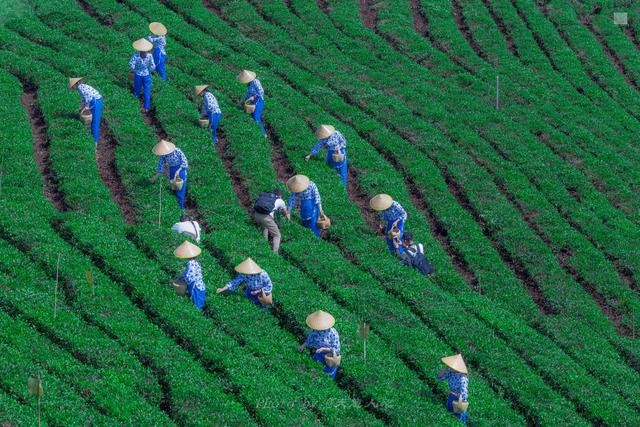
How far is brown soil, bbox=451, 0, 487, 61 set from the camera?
159 feet

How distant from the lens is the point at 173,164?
1324 inches

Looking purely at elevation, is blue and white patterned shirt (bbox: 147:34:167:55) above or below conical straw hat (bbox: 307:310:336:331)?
below

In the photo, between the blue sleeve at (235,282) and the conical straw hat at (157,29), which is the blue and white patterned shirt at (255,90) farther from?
the blue sleeve at (235,282)

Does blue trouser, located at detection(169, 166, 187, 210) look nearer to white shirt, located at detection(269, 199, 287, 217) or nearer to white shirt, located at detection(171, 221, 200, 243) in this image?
white shirt, located at detection(171, 221, 200, 243)

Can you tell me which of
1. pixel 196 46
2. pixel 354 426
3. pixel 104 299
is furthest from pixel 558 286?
pixel 196 46

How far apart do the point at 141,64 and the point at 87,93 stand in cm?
316

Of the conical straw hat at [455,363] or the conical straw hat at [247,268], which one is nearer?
the conical straw hat at [455,363]

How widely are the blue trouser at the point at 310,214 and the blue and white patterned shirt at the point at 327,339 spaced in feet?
22.3

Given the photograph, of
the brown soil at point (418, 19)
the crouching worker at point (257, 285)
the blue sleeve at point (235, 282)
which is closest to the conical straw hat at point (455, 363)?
the crouching worker at point (257, 285)

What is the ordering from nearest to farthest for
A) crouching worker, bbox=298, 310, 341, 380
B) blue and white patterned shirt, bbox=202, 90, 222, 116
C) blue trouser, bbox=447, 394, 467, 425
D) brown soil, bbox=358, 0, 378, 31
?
blue trouser, bbox=447, 394, 467, 425
crouching worker, bbox=298, 310, 341, 380
blue and white patterned shirt, bbox=202, 90, 222, 116
brown soil, bbox=358, 0, 378, 31

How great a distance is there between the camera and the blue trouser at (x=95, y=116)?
1444 inches

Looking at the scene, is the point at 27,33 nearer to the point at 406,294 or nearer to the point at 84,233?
the point at 84,233

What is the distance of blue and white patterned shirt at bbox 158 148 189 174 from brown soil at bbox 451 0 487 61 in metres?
18.2

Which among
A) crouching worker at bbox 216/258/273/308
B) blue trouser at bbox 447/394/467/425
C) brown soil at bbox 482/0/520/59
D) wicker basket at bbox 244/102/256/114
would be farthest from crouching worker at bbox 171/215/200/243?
brown soil at bbox 482/0/520/59
